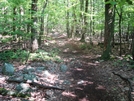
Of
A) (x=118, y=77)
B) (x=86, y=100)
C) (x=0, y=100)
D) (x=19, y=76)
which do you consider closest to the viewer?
(x=0, y=100)

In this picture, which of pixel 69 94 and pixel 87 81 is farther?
pixel 87 81

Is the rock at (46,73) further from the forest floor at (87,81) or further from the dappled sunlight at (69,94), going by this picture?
the dappled sunlight at (69,94)

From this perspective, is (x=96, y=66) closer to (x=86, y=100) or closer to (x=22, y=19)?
(x=86, y=100)

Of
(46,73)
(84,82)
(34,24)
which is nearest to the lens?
(84,82)

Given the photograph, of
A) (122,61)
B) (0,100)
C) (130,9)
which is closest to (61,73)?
(0,100)

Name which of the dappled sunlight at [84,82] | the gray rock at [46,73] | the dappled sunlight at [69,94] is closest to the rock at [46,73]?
the gray rock at [46,73]

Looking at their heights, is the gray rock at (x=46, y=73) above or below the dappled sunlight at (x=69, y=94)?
above

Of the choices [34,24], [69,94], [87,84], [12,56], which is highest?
[34,24]

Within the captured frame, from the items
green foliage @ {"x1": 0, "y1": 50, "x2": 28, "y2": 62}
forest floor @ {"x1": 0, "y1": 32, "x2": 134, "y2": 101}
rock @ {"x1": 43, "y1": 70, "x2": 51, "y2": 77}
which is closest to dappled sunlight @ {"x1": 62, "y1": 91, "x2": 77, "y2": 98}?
forest floor @ {"x1": 0, "y1": 32, "x2": 134, "y2": 101}

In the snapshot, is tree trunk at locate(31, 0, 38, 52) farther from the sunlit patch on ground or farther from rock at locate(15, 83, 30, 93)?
the sunlit patch on ground

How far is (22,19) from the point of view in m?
10.8

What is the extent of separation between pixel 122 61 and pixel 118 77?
3289 mm

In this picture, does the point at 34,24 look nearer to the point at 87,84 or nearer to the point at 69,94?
the point at 87,84

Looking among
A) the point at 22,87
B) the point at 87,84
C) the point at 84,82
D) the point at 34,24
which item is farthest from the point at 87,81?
the point at 34,24
